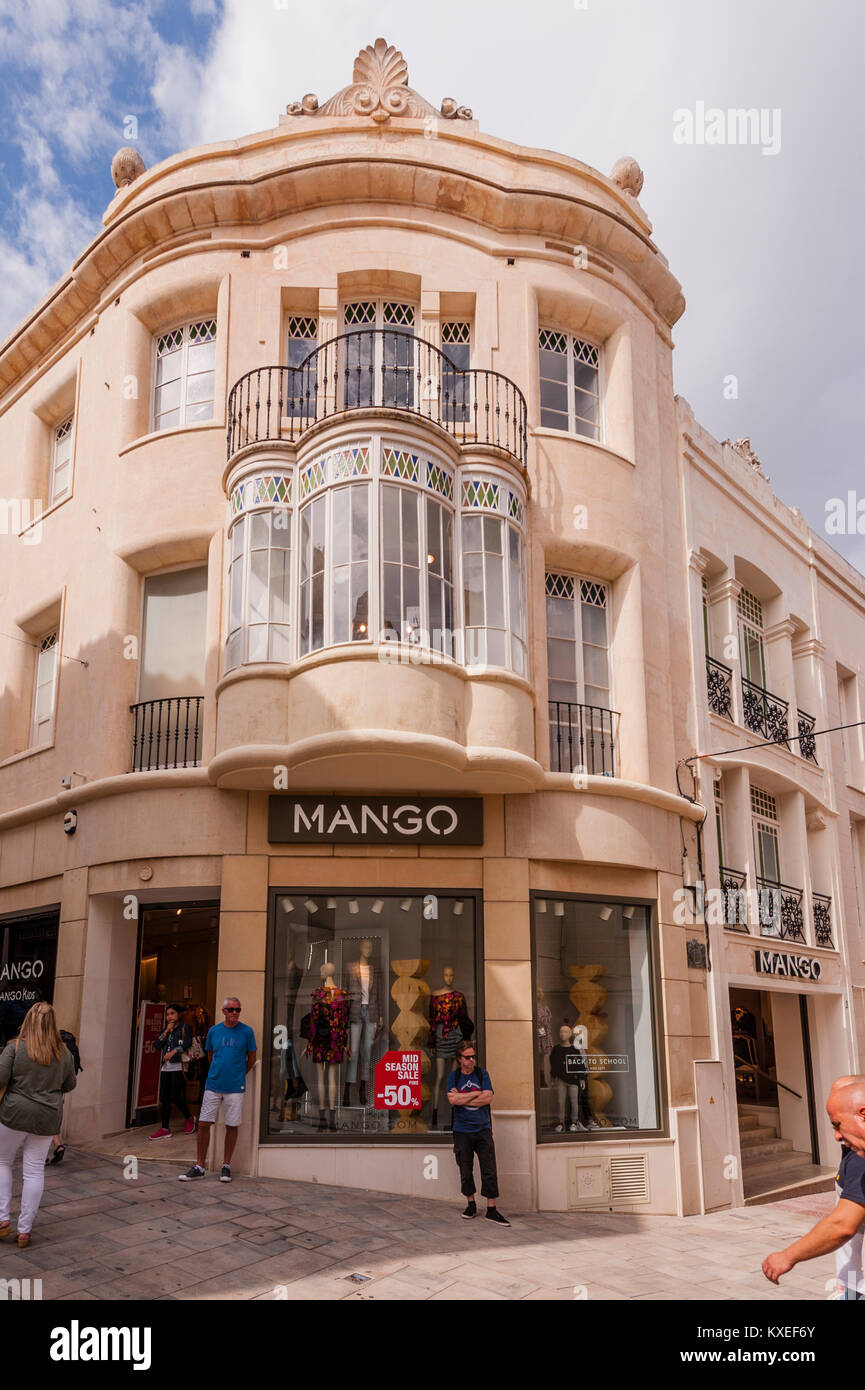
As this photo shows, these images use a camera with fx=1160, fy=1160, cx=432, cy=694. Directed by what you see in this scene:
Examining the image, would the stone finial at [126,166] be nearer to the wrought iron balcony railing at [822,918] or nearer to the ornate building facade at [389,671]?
the ornate building facade at [389,671]

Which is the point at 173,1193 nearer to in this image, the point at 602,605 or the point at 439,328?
the point at 602,605

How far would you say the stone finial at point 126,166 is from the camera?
1669cm

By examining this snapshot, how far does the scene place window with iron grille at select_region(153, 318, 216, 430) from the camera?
50.4 feet

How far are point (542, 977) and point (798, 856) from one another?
7.59 metres

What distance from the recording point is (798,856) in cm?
1920

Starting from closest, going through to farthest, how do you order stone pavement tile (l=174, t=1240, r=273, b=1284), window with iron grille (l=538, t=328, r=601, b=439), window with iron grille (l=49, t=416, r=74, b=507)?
1. stone pavement tile (l=174, t=1240, r=273, b=1284)
2. window with iron grille (l=538, t=328, r=601, b=439)
3. window with iron grille (l=49, t=416, r=74, b=507)

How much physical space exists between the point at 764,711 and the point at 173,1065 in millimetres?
10969

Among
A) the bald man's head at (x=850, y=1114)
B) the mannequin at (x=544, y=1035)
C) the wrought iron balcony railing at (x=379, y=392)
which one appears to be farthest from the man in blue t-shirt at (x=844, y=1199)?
the wrought iron balcony railing at (x=379, y=392)

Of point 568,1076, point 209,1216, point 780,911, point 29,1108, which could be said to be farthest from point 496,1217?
point 780,911

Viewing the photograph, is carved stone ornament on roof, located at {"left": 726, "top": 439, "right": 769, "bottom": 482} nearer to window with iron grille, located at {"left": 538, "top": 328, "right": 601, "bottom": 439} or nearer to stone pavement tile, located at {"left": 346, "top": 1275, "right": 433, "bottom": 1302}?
window with iron grille, located at {"left": 538, "top": 328, "right": 601, "bottom": 439}

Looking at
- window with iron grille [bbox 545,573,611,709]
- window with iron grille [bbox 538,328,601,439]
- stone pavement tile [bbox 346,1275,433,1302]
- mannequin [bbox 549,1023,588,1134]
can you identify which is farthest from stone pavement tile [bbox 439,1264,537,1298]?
window with iron grille [bbox 538,328,601,439]

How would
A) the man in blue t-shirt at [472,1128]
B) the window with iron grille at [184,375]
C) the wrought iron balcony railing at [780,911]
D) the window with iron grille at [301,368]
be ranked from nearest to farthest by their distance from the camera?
1. the man in blue t-shirt at [472,1128]
2. the window with iron grille at [301,368]
3. the window with iron grille at [184,375]
4. the wrought iron balcony railing at [780,911]

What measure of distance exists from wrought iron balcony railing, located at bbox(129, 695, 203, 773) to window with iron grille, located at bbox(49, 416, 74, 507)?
475 cm

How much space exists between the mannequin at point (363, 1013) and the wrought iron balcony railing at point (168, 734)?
3125 mm
